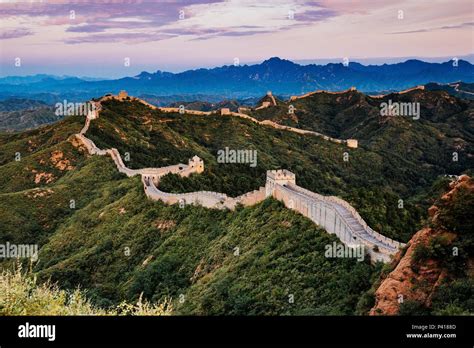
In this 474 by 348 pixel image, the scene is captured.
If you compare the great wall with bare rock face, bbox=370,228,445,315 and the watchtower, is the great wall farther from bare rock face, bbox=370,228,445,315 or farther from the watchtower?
bare rock face, bbox=370,228,445,315

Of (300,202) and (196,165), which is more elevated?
(300,202)

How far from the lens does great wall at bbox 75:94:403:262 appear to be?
2041cm

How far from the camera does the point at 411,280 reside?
611 inches

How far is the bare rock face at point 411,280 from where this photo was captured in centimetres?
1509

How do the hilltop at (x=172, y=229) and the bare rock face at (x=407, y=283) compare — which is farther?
the hilltop at (x=172, y=229)

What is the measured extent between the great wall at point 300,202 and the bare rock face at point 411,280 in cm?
240

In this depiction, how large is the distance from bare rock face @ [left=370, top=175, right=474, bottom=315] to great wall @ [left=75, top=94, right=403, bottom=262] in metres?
2.40

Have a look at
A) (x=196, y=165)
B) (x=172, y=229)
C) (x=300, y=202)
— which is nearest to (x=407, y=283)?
(x=300, y=202)

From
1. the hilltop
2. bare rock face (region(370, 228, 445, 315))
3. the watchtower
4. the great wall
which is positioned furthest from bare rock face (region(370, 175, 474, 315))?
the watchtower

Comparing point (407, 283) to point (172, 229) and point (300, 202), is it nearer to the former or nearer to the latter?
point (300, 202)

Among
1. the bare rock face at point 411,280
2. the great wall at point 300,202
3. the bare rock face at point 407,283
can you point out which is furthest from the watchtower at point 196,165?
the bare rock face at point 407,283

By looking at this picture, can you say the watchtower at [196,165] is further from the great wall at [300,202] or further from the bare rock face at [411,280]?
the bare rock face at [411,280]

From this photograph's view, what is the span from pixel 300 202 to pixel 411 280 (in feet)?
38.7
